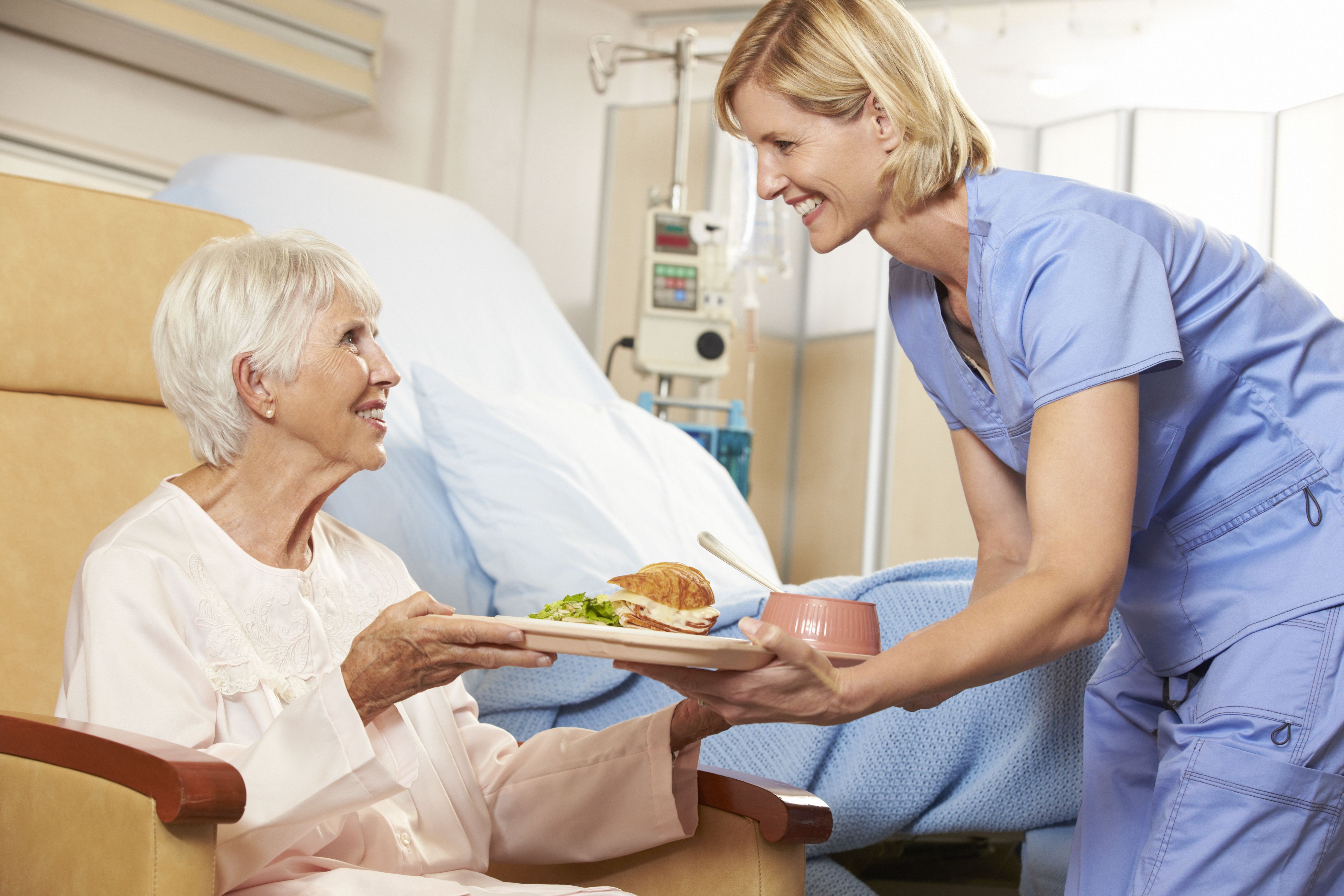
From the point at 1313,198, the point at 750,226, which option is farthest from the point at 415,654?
the point at 1313,198

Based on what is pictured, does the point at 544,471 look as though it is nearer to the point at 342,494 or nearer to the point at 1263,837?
the point at 342,494

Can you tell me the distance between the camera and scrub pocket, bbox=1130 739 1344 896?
967mm

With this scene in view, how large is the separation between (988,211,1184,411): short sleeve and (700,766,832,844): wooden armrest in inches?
18.6

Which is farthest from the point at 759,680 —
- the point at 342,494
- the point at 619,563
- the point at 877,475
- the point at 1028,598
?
the point at 877,475

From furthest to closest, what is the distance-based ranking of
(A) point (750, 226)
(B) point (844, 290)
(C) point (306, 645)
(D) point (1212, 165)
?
(B) point (844, 290)
(D) point (1212, 165)
(A) point (750, 226)
(C) point (306, 645)

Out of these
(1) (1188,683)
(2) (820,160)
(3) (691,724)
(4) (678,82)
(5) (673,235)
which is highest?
(4) (678,82)

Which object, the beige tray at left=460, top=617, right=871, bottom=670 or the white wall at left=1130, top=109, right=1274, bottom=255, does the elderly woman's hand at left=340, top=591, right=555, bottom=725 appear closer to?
the beige tray at left=460, top=617, right=871, bottom=670

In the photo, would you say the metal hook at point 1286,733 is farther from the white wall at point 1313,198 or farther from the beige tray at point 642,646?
the white wall at point 1313,198

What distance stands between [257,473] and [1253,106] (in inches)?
176

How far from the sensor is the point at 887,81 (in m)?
1.08

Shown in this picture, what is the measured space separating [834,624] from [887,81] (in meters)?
0.50

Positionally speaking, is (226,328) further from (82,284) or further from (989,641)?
(989,641)

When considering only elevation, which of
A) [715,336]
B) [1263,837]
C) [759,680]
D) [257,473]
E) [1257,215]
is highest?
[1257,215]

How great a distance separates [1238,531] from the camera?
105cm
